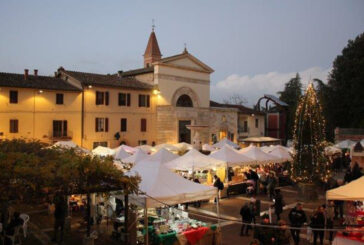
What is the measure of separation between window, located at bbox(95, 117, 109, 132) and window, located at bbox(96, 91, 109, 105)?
1477 mm

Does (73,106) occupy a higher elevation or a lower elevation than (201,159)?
higher

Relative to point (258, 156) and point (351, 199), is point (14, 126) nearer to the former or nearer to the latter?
point (258, 156)

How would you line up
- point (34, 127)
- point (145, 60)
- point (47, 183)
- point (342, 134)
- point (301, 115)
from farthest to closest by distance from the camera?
point (145, 60)
point (342, 134)
point (34, 127)
point (301, 115)
point (47, 183)

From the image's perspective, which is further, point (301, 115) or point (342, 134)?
point (342, 134)

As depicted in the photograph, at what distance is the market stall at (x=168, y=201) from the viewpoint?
383 inches

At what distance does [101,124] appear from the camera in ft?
104

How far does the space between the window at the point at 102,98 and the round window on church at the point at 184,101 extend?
28.7 feet

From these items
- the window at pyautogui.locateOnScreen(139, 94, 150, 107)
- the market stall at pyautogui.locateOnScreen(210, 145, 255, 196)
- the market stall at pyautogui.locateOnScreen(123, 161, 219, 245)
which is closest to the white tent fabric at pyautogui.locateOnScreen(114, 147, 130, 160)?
the market stall at pyautogui.locateOnScreen(210, 145, 255, 196)

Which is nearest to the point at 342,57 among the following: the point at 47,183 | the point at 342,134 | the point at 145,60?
the point at 342,134

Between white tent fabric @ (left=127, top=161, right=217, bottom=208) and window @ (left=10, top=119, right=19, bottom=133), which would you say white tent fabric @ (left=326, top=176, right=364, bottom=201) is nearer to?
white tent fabric @ (left=127, top=161, right=217, bottom=208)

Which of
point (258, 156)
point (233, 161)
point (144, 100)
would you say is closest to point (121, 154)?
point (233, 161)

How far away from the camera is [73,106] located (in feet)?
97.5

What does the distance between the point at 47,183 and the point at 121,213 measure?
A: 5.04 m

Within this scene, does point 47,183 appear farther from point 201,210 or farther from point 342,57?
point 342,57
